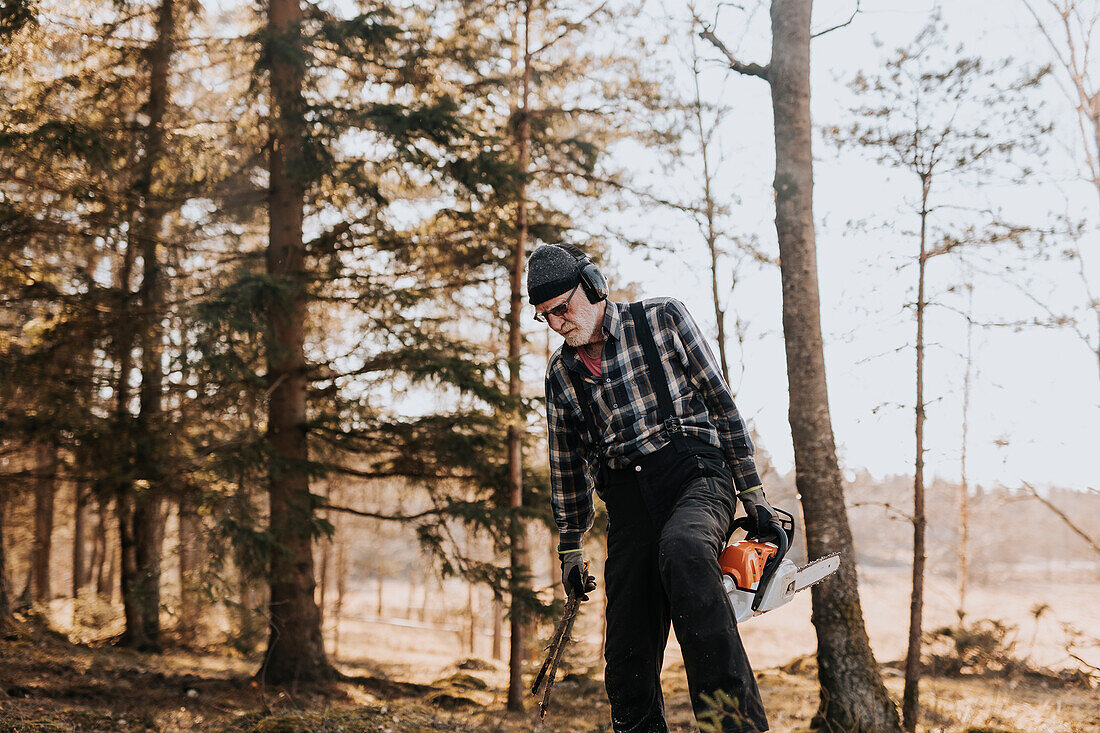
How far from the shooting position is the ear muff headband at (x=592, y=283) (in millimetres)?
3066

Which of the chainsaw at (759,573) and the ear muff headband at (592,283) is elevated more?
the ear muff headband at (592,283)

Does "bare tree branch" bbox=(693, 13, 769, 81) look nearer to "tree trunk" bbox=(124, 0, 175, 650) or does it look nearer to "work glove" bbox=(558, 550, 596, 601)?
"work glove" bbox=(558, 550, 596, 601)

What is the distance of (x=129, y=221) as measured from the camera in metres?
8.78

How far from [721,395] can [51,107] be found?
8.52 m

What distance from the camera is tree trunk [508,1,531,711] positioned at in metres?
8.22

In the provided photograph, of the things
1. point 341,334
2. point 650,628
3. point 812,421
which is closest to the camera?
point 650,628

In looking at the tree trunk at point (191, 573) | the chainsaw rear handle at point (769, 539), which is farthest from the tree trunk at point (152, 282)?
the chainsaw rear handle at point (769, 539)

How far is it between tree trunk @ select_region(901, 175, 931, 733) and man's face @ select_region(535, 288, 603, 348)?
416 cm

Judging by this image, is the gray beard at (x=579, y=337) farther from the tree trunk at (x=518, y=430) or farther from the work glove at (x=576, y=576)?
the tree trunk at (x=518, y=430)

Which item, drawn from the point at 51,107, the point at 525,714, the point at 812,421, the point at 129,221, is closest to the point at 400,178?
the point at 129,221

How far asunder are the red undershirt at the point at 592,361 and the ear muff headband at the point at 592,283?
24 cm

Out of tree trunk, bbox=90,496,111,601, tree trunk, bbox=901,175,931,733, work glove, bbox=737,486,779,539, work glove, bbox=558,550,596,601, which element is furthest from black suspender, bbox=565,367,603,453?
tree trunk, bbox=90,496,111,601

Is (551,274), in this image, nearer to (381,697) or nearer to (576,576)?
(576,576)

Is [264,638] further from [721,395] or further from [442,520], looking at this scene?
[721,395]
